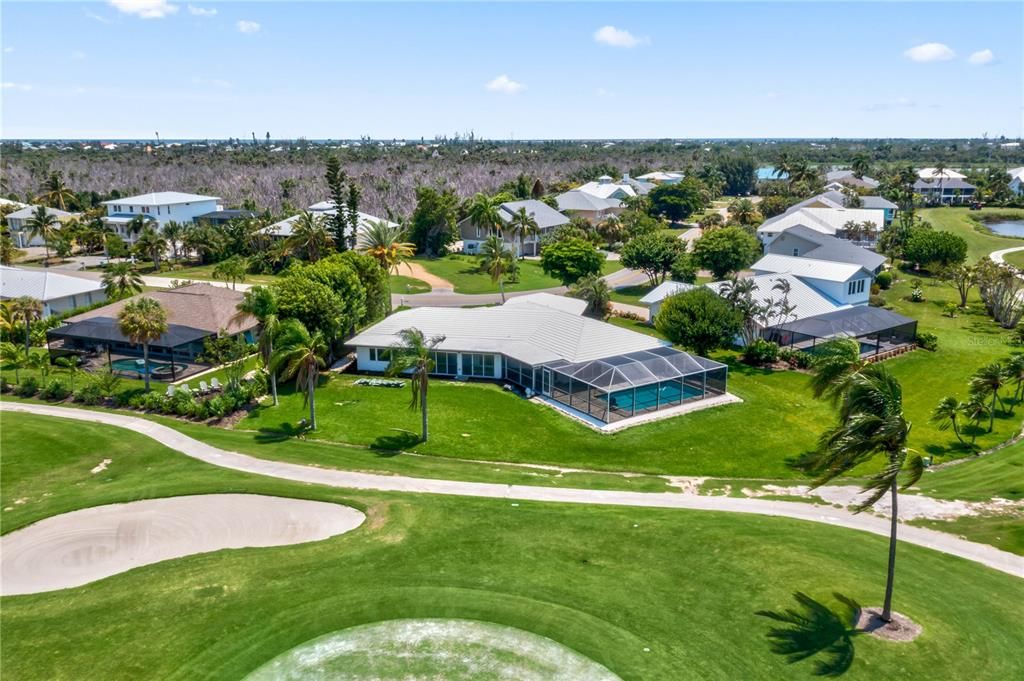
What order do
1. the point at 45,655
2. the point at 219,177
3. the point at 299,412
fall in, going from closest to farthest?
the point at 45,655
the point at 299,412
the point at 219,177

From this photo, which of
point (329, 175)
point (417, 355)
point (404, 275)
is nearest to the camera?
point (417, 355)

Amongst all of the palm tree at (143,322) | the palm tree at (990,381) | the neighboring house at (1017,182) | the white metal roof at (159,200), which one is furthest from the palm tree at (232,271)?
the neighboring house at (1017,182)

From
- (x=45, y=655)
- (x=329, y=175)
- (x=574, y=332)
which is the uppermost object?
(x=329, y=175)

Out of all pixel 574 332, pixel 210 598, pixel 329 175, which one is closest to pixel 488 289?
pixel 329 175

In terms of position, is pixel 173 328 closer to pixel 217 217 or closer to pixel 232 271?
pixel 232 271

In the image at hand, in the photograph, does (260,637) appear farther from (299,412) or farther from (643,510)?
(299,412)

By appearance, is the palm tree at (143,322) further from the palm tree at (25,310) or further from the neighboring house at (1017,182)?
the neighboring house at (1017,182)

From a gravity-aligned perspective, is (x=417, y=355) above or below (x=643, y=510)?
above
